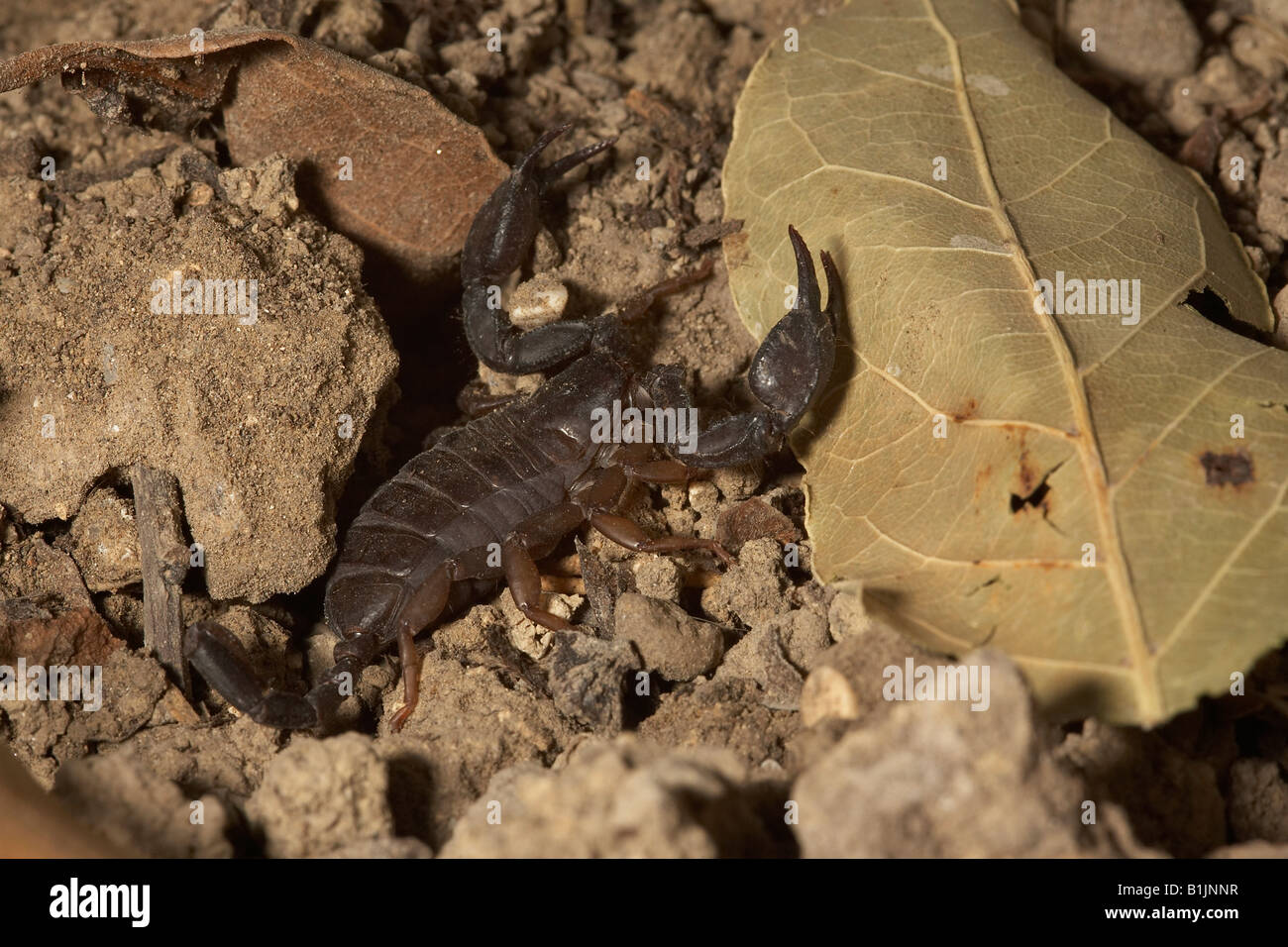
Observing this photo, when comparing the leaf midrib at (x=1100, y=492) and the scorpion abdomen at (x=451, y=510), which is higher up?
the leaf midrib at (x=1100, y=492)

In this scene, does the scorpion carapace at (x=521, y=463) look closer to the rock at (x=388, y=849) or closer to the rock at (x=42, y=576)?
the rock at (x=42, y=576)

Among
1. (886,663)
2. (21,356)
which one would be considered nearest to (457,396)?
(21,356)

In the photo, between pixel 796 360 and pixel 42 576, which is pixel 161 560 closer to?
pixel 42 576

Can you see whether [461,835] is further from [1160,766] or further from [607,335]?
[607,335]

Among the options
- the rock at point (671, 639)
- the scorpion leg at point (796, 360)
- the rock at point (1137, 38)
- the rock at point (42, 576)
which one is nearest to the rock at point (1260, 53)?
the rock at point (1137, 38)

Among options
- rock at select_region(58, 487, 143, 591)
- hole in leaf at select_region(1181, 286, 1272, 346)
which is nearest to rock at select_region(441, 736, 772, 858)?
rock at select_region(58, 487, 143, 591)

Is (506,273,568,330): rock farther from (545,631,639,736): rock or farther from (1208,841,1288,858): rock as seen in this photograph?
(1208,841,1288,858): rock
